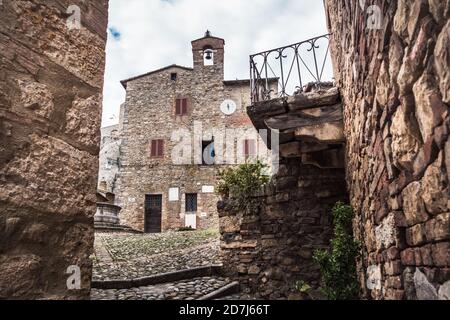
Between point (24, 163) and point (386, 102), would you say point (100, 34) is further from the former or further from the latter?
point (386, 102)

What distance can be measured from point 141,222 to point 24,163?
17.1 meters

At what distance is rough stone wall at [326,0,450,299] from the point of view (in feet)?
3.82

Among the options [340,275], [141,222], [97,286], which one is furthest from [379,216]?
[141,222]

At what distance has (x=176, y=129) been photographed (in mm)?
18953

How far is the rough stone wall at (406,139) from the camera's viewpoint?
3.82ft

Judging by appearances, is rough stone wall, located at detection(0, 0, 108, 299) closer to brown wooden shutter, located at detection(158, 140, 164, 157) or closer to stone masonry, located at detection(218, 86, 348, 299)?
stone masonry, located at detection(218, 86, 348, 299)

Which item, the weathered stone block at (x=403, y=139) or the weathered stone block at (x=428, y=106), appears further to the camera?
the weathered stone block at (x=403, y=139)

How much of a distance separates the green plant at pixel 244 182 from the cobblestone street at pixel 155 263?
147 centimetres

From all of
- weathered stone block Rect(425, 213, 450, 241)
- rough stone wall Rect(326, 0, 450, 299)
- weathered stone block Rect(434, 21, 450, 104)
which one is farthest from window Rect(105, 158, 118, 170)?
weathered stone block Rect(434, 21, 450, 104)

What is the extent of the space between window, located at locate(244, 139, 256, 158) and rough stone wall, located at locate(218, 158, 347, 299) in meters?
11.8

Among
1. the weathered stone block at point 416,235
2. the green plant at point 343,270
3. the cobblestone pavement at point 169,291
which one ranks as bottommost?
the cobblestone pavement at point 169,291

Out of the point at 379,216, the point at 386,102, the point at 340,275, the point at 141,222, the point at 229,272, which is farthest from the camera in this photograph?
the point at 141,222

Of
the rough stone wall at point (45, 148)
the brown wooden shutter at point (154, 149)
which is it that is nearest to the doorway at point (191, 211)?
the brown wooden shutter at point (154, 149)

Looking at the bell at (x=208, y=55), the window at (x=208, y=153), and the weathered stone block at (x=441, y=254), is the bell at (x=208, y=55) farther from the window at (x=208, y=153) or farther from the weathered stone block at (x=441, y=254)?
the weathered stone block at (x=441, y=254)
